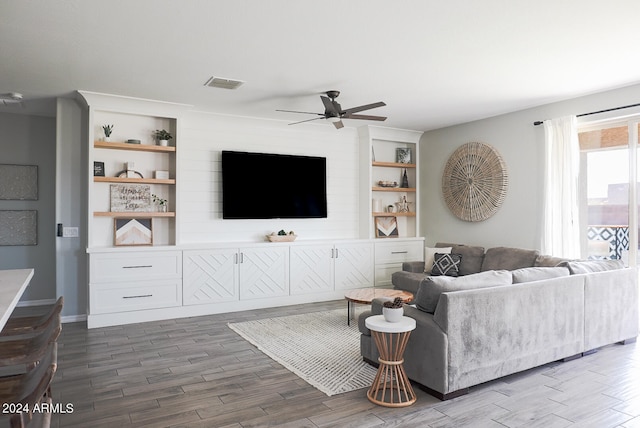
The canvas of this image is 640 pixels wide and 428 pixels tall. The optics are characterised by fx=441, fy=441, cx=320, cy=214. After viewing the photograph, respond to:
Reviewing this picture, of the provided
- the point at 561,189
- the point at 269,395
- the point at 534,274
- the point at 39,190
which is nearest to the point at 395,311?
Answer: the point at 269,395

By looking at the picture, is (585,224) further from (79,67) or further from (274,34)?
(79,67)

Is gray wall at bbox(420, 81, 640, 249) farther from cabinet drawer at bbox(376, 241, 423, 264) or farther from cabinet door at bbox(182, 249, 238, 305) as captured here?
cabinet door at bbox(182, 249, 238, 305)

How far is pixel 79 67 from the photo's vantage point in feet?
13.6

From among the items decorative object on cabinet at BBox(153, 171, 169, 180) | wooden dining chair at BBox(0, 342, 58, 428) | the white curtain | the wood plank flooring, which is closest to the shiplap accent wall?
decorative object on cabinet at BBox(153, 171, 169, 180)

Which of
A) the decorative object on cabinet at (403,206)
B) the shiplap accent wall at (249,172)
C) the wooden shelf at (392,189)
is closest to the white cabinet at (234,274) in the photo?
the shiplap accent wall at (249,172)

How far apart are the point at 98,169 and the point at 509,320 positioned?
480 cm

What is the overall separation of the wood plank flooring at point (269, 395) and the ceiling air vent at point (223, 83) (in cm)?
271

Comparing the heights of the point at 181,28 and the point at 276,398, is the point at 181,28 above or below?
above

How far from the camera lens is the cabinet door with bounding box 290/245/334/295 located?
6387 millimetres

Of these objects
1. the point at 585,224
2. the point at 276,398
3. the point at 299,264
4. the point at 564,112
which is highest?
the point at 564,112

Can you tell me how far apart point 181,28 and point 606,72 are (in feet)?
13.4

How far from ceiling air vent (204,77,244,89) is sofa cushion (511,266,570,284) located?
3.25 meters

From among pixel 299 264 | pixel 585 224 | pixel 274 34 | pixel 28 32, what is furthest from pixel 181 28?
pixel 585 224

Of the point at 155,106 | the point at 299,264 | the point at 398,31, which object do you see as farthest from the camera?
the point at 299,264
